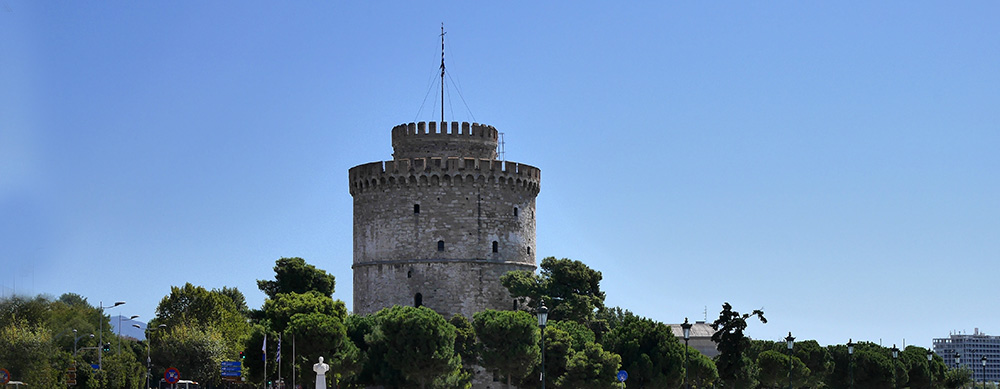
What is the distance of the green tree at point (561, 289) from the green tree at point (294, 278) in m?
14.4

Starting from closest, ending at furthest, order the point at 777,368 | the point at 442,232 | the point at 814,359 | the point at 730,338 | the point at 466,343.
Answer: the point at 730,338, the point at 466,343, the point at 442,232, the point at 777,368, the point at 814,359

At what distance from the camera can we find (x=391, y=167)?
231 ft

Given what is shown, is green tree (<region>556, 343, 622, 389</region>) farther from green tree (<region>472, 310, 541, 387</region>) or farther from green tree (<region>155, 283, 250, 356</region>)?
green tree (<region>155, 283, 250, 356</region>)

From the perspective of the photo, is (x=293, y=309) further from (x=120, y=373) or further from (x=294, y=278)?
(x=294, y=278)

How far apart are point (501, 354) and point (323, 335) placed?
8.55 m

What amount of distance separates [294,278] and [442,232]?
12999 mm

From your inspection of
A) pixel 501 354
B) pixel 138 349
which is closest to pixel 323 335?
pixel 501 354

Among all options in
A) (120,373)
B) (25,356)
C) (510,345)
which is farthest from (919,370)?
(25,356)

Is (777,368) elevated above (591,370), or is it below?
below

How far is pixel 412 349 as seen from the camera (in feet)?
182

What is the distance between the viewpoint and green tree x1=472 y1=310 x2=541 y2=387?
58.2m

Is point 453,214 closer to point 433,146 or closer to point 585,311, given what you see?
point 433,146

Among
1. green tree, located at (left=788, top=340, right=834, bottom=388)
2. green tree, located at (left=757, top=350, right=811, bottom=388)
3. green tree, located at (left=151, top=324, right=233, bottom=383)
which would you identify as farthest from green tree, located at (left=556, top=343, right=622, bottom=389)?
green tree, located at (left=788, top=340, right=834, bottom=388)

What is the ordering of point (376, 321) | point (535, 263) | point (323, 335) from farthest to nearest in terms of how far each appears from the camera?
point (535, 263), point (376, 321), point (323, 335)
